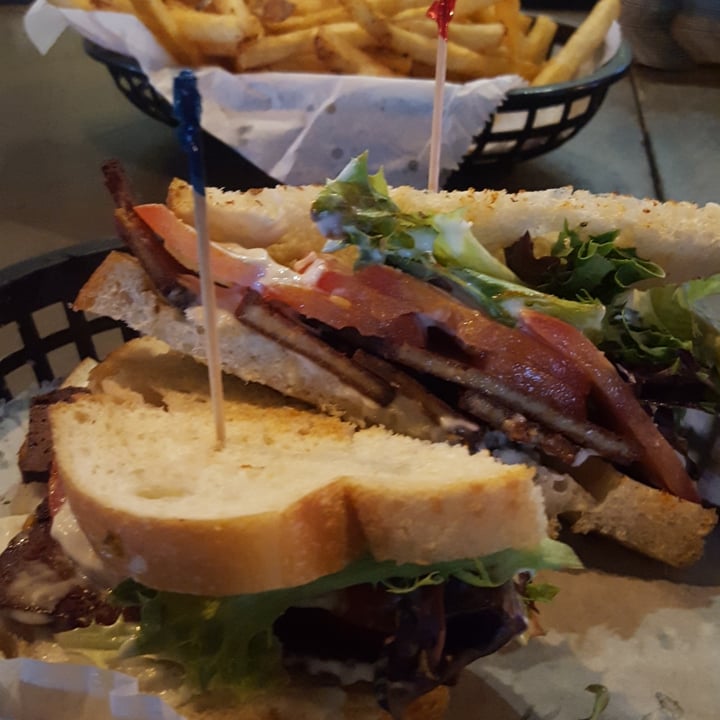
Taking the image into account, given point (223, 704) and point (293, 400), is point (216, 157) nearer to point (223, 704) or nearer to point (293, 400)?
point (293, 400)

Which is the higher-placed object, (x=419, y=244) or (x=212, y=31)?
(x=212, y=31)

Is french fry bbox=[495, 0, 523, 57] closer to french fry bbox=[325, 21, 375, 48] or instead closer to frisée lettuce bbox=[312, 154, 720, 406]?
french fry bbox=[325, 21, 375, 48]

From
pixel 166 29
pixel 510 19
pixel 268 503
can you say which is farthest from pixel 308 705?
pixel 510 19

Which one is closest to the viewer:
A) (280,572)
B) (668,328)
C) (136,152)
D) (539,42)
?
(280,572)

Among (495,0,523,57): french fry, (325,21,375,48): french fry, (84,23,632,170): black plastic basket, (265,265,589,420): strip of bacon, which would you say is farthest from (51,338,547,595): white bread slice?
(495,0,523,57): french fry

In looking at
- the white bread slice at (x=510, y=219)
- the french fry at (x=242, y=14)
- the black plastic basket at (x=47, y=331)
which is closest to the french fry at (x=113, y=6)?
the french fry at (x=242, y=14)

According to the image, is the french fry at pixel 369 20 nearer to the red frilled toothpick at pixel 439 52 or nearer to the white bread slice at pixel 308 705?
the red frilled toothpick at pixel 439 52

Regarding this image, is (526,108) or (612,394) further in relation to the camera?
(526,108)

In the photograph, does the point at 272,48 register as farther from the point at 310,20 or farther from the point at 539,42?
the point at 539,42
